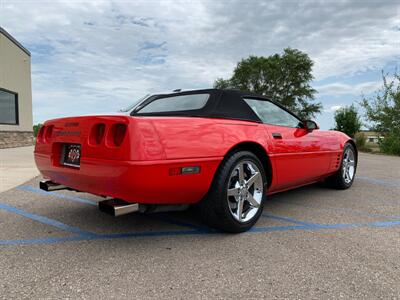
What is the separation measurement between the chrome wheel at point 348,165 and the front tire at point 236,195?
2492 millimetres

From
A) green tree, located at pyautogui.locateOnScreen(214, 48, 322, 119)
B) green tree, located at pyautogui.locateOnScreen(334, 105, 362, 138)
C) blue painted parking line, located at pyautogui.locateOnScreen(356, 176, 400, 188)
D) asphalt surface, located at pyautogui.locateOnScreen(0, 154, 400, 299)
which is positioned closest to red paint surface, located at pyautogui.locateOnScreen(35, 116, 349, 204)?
asphalt surface, located at pyautogui.locateOnScreen(0, 154, 400, 299)

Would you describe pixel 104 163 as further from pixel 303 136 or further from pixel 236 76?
pixel 236 76

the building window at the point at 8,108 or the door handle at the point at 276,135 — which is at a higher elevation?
the building window at the point at 8,108

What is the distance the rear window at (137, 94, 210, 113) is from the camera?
3099mm

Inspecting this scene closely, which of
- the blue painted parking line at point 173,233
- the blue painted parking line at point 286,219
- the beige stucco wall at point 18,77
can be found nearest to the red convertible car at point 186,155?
the blue painted parking line at point 173,233

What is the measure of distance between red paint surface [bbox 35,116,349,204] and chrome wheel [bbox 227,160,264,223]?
26 centimetres

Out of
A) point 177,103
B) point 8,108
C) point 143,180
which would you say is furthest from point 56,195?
point 8,108

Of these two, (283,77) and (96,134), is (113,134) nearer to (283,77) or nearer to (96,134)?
(96,134)

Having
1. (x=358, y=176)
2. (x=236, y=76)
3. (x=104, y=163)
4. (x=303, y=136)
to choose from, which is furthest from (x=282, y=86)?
(x=104, y=163)

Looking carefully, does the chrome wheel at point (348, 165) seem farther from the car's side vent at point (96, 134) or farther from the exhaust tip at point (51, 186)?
the exhaust tip at point (51, 186)

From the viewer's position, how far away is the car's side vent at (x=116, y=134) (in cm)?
235

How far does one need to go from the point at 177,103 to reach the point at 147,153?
125 cm

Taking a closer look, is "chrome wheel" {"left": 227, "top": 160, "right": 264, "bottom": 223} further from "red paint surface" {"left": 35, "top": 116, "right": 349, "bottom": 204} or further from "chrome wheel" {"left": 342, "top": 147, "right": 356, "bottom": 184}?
"chrome wheel" {"left": 342, "top": 147, "right": 356, "bottom": 184}

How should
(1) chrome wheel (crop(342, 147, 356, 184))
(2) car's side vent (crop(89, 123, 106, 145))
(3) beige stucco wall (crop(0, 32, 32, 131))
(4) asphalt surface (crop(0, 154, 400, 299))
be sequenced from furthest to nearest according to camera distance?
(3) beige stucco wall (crop(0, 32, 32, 131)) < (1) chrome wheel (crop(342, 147, 356, 184)) < (2) car's side vent (crop(89, 123, 106, 145)) < (4) asphalt surface (crop(0, 154, 400, 299))
